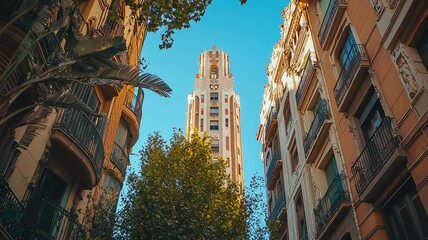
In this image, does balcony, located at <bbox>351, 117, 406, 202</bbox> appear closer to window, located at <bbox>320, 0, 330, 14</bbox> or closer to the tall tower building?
window, located at <bbox>320, 0, 330, 14</bbox>

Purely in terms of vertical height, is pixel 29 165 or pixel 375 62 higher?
pixel 375 62

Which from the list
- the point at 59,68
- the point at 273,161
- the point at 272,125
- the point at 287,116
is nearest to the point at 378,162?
the point at 59,68

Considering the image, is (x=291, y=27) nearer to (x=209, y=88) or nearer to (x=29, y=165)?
(x=29, y=165)

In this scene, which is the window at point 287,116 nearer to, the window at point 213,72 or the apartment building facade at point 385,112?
the apartment building facade at point 385,112

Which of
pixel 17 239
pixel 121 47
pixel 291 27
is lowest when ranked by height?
pixel 17 239

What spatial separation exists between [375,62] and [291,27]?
11120 mm

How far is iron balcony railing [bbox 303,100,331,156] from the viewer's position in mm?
15353

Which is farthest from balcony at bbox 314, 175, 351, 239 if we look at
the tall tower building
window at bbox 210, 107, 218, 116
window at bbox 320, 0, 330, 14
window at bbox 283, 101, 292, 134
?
window at bbox 210, 107, 218, 116

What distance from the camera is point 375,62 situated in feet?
37.4

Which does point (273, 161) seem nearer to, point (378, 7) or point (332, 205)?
point (332, 205)

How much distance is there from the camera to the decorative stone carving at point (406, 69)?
30.2ft

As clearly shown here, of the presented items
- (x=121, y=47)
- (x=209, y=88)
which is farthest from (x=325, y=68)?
(x=209, y=88)

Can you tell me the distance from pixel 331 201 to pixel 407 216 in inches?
175

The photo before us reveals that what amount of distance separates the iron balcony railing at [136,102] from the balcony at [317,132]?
8184mm
